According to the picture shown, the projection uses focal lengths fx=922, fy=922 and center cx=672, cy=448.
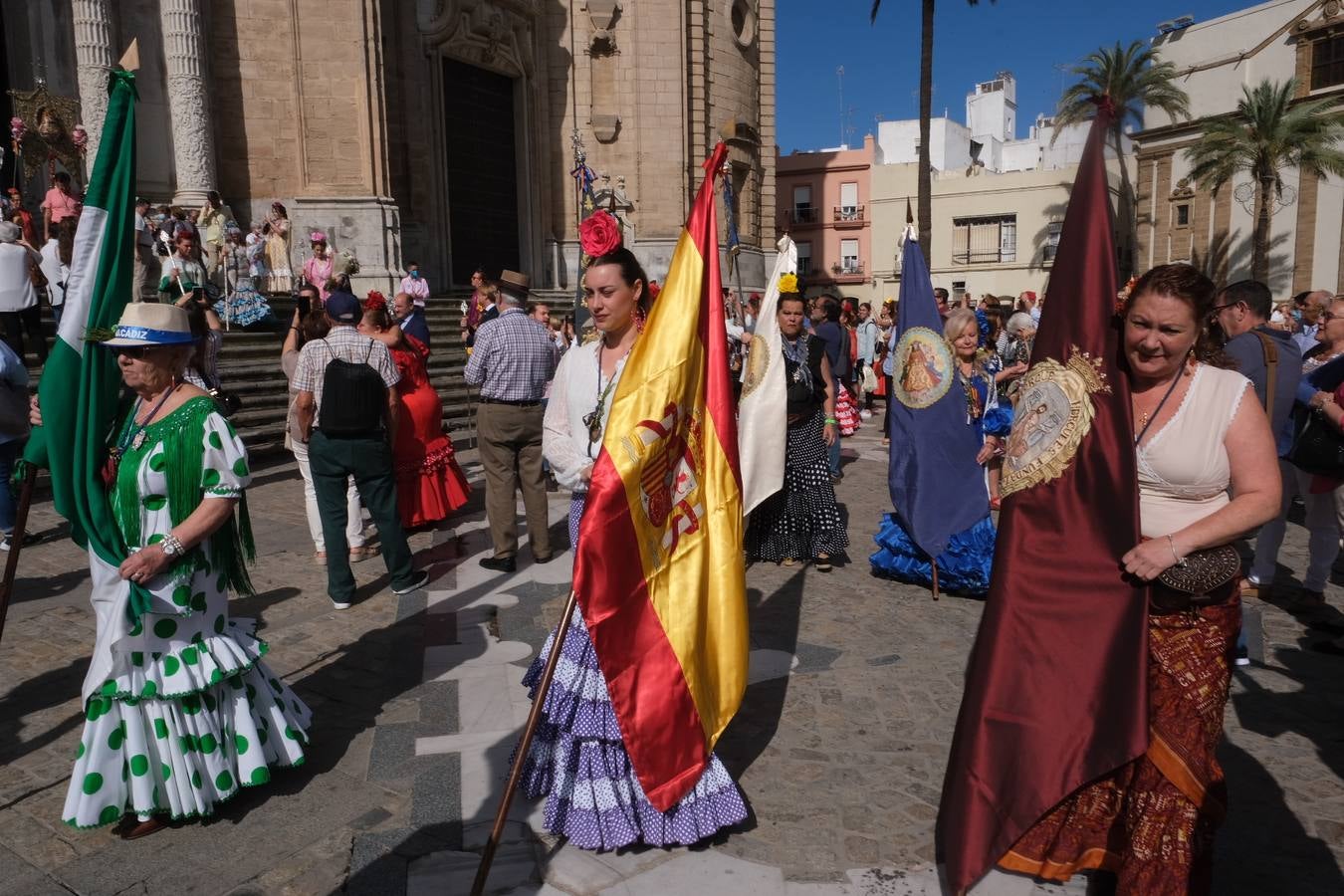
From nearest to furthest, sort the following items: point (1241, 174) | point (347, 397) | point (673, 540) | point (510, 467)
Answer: point (673, 540) → point (347, 397) → point (510, 467) → point (1241, 174)

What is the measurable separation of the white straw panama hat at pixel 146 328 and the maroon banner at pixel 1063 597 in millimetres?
2913

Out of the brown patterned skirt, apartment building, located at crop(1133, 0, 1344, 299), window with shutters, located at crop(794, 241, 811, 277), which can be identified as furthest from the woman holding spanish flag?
window with shutters, located at crop(794, 241, 811, 277)

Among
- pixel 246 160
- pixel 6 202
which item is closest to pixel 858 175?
pixel 246 160

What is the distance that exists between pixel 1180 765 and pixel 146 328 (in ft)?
11.8

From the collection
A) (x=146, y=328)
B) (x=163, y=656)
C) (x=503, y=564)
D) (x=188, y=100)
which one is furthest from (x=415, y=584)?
(x=188, y=100)

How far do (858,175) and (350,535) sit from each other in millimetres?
44256

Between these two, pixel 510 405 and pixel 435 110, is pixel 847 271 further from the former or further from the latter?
pixel 510 405

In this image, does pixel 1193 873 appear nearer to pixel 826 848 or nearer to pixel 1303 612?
pixel 826 848

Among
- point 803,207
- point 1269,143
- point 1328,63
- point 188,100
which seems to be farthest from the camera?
point 803,207

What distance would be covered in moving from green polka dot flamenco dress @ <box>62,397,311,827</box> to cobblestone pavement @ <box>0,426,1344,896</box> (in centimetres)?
20

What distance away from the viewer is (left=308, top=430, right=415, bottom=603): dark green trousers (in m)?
5.94

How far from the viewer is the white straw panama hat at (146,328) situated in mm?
3227

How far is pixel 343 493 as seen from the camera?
606 centimetres

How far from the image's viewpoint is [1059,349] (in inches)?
113
